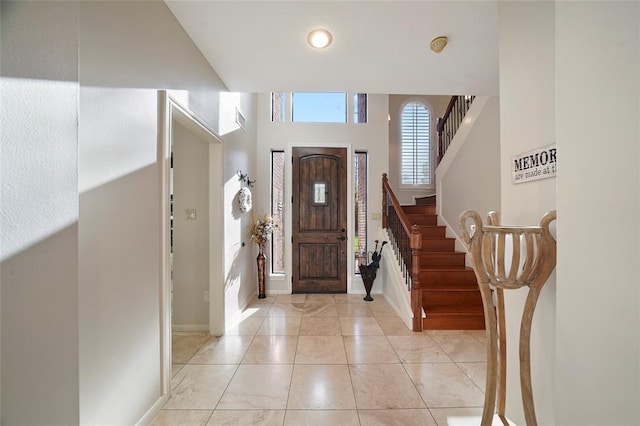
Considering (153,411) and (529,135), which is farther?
(153,411)

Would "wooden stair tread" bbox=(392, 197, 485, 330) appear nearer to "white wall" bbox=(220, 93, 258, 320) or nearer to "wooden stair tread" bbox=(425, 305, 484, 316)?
"wooden stair tread" bbox=(425, 305, 484, 316)

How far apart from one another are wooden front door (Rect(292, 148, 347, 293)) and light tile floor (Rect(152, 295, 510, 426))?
3.76 feet

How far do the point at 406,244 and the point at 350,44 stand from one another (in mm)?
2376

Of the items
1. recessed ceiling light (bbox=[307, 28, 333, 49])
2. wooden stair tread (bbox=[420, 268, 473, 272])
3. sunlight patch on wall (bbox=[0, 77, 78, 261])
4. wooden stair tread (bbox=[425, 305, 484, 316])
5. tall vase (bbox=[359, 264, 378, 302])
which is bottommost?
wooden stair tread (bbox=[425, 305, 484, 316])

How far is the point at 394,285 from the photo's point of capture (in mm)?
3586

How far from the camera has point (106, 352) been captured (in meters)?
1.24

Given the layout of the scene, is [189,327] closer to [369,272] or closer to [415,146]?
[369,272]

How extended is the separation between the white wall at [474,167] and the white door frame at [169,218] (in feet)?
10.5

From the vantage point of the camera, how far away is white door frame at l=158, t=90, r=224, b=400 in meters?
1.68

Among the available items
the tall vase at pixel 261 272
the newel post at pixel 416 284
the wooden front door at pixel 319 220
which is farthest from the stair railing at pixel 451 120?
the tall vase at pixel 261 272

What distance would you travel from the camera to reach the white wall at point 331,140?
434 centimetres

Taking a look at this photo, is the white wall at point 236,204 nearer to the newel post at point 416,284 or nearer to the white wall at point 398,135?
the newel post at point 416,284

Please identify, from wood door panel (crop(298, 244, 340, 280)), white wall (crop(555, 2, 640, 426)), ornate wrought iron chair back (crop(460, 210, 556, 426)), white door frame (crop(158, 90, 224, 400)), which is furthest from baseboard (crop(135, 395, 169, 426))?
wood door panel (crop(298, 244, 340, 280))

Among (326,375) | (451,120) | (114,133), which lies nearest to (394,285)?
(326,375)
